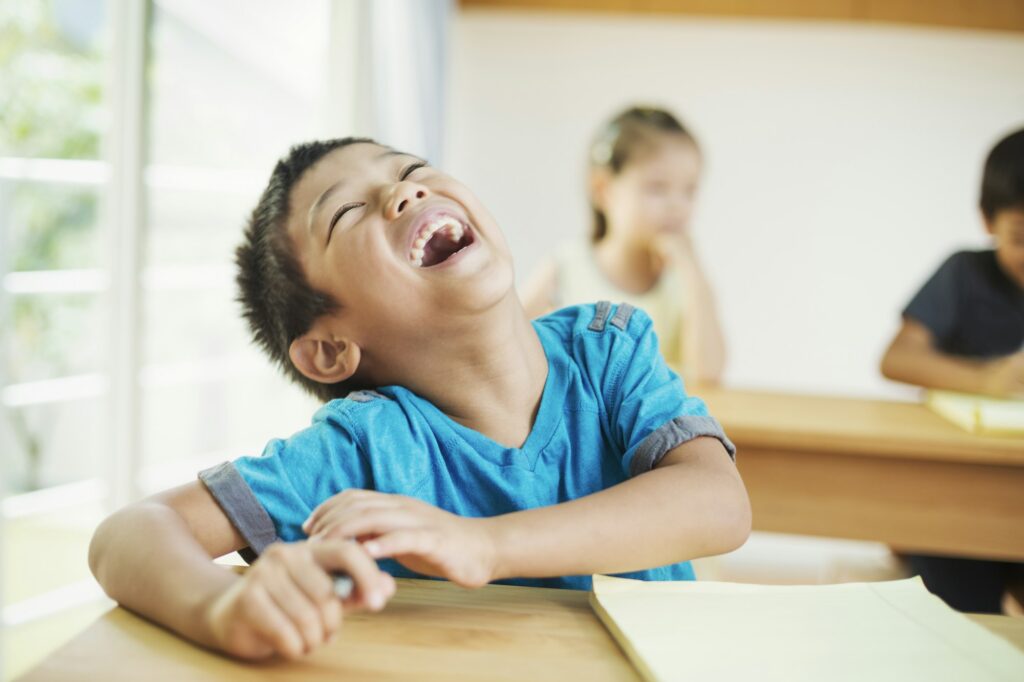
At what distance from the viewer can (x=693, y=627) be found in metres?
0.64

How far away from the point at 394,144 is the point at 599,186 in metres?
1.31

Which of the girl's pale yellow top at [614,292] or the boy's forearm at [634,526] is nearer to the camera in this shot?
the boy's forearm at [634,526]

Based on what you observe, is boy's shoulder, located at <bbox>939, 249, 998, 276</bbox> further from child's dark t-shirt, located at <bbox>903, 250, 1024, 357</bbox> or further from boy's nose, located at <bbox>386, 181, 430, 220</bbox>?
boy's nose, located at <bbox>386, 181, 430, 220</bbox>

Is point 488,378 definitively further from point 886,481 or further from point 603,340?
point 886,481

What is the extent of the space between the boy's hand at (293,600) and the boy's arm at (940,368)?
188cm

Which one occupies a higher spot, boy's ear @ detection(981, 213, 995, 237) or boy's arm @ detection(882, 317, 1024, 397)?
boy's ear @ detection(981, 213, 995, 237)

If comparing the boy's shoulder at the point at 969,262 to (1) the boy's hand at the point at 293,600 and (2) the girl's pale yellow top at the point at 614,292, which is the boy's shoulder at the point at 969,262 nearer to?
(2) the girl's pale yellow top at the point at 614,292

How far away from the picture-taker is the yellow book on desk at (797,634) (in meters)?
0.57

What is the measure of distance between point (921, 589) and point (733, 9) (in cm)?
419

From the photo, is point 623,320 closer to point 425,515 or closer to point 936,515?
point 425,515

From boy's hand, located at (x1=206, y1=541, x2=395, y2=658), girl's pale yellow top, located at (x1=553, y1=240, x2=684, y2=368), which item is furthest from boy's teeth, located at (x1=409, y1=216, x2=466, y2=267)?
girl's pale yellow top, located at (x1=553, y1=240, x2=684, y2=368)

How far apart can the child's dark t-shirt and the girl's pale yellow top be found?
573mm

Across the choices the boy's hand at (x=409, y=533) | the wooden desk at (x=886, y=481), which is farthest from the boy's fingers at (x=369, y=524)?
the wooden desk at (x=886, y=481)

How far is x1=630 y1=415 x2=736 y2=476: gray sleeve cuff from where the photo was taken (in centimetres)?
83
